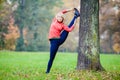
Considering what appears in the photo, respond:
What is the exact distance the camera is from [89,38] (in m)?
13.0

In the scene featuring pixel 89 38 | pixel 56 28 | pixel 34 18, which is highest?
pixel 34 18

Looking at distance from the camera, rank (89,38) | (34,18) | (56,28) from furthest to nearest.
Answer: (34,18) → (89,38) → (56,28)

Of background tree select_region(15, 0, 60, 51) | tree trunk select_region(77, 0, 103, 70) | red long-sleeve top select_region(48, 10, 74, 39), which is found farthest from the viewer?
background tree select_region(15, 0, 60, 51)

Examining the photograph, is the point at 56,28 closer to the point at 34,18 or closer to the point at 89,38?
Answer: the point at 89,38

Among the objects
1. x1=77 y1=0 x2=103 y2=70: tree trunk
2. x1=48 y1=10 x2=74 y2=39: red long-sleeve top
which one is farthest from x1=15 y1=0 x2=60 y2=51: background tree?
x1=48 y1=10 x2=74 y2=39: red long-sleeve top

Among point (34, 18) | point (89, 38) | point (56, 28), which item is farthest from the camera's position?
point (34, 18)

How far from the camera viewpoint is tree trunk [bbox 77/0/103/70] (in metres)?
12.9

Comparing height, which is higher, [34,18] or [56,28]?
[34,18]

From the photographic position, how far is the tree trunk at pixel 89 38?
42.4ft

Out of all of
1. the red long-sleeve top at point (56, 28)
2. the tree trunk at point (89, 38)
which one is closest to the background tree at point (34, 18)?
the tree trunk at point (89, 38)

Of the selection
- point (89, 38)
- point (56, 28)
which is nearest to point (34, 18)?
point (89, 38)

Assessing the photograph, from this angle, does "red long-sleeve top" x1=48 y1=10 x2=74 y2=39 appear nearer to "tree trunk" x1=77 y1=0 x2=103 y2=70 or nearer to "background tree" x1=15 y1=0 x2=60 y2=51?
"tree trunk" x1=77 y1=0 x2=103 y2=70

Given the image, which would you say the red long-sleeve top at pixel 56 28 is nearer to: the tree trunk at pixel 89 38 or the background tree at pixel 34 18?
the tree trunk at pixel 89 38

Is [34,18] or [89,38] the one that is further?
[34,18]
